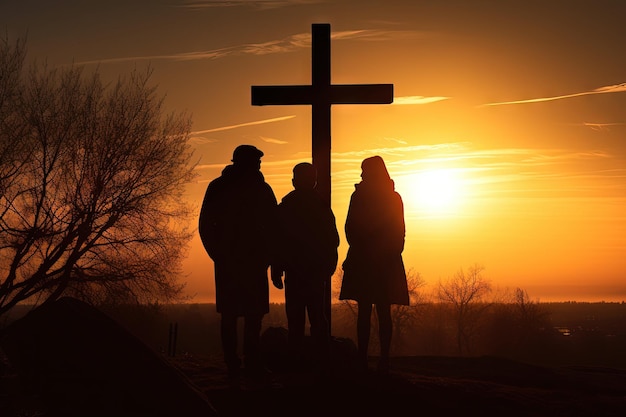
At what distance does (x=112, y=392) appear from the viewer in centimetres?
693

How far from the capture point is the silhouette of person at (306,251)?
9250mm

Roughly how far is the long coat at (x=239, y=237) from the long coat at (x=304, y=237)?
→ 21.6 inches

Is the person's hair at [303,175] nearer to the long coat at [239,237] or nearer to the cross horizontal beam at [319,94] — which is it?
the long coat at [239,237]

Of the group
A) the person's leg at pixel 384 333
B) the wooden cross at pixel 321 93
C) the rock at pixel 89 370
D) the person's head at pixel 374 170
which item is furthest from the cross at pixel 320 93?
the rock at pixel 89 370

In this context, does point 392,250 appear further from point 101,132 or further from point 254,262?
point 101,132

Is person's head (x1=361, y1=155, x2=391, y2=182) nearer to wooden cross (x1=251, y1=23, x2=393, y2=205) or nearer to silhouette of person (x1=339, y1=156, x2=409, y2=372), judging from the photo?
silhouette of person (x1=339, y1=156, x2=409, y2=372)

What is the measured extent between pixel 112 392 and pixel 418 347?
7746cm

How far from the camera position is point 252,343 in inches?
341

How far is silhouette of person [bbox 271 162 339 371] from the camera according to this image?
9250 millimetres

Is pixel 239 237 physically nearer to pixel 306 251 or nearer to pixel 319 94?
pixel 306 251

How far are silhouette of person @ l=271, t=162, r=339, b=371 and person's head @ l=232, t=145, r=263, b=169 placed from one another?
700 millimetres

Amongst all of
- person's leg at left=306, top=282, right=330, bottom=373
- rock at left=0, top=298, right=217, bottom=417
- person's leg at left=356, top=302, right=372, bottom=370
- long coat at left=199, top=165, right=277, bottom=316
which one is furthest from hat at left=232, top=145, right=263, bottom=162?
rock at left=0, top=298, right=217, bottom=417

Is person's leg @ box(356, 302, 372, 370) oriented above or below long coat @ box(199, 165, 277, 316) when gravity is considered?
below

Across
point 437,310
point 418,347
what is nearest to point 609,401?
point 418,347
